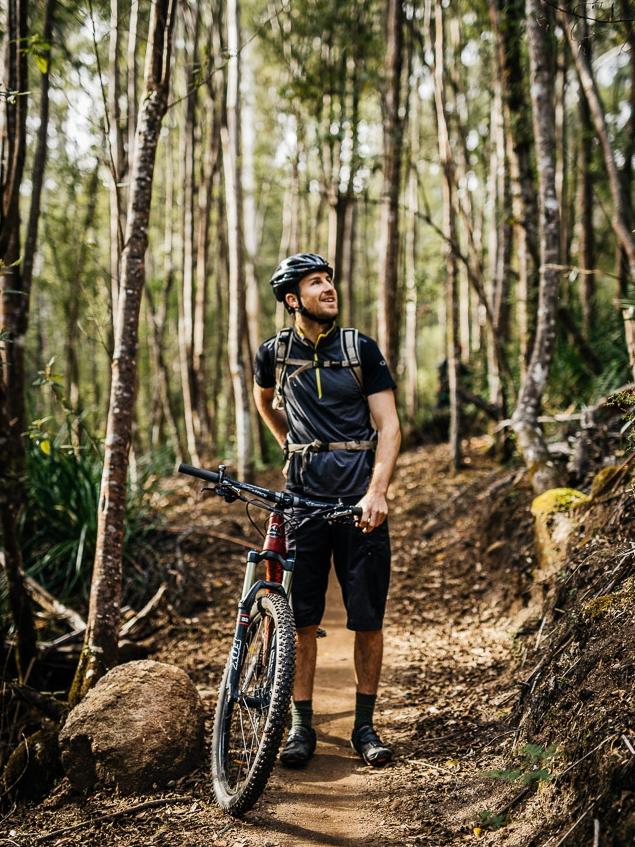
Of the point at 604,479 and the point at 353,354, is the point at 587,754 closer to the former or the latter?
the point at 353,354

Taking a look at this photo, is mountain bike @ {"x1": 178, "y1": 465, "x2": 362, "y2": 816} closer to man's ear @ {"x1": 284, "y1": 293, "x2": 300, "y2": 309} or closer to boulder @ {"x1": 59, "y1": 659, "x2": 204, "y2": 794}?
boulder @ {"x1": 59, "y1": 659, "x2": 204, "y2": 794}

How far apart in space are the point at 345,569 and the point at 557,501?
184 centimetres

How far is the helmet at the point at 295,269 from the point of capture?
130 inches

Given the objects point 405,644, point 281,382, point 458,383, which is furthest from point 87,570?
point 458,383

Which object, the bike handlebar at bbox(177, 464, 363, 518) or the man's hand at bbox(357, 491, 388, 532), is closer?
the bike handlebar at bbox(177, 464, 363, 518)

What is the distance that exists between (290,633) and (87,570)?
11.1 feet

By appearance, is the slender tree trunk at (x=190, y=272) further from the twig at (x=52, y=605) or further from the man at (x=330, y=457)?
the man at (x=330, y=457)

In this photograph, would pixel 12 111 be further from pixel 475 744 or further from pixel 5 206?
pixel 475 744

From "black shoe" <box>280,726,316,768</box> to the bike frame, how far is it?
1.76 feet

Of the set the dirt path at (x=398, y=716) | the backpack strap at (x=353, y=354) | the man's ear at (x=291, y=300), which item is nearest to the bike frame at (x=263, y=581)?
the dirt path at (x=398, y=716)

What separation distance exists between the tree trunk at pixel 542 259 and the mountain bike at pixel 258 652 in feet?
8.81

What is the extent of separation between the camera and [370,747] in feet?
10.8

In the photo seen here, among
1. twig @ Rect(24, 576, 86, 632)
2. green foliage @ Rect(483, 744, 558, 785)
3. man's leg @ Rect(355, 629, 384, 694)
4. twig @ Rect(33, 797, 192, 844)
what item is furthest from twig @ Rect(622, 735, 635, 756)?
twig @ Rect(24, 576, 86, 632)

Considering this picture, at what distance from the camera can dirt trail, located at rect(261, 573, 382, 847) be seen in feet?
8.95
